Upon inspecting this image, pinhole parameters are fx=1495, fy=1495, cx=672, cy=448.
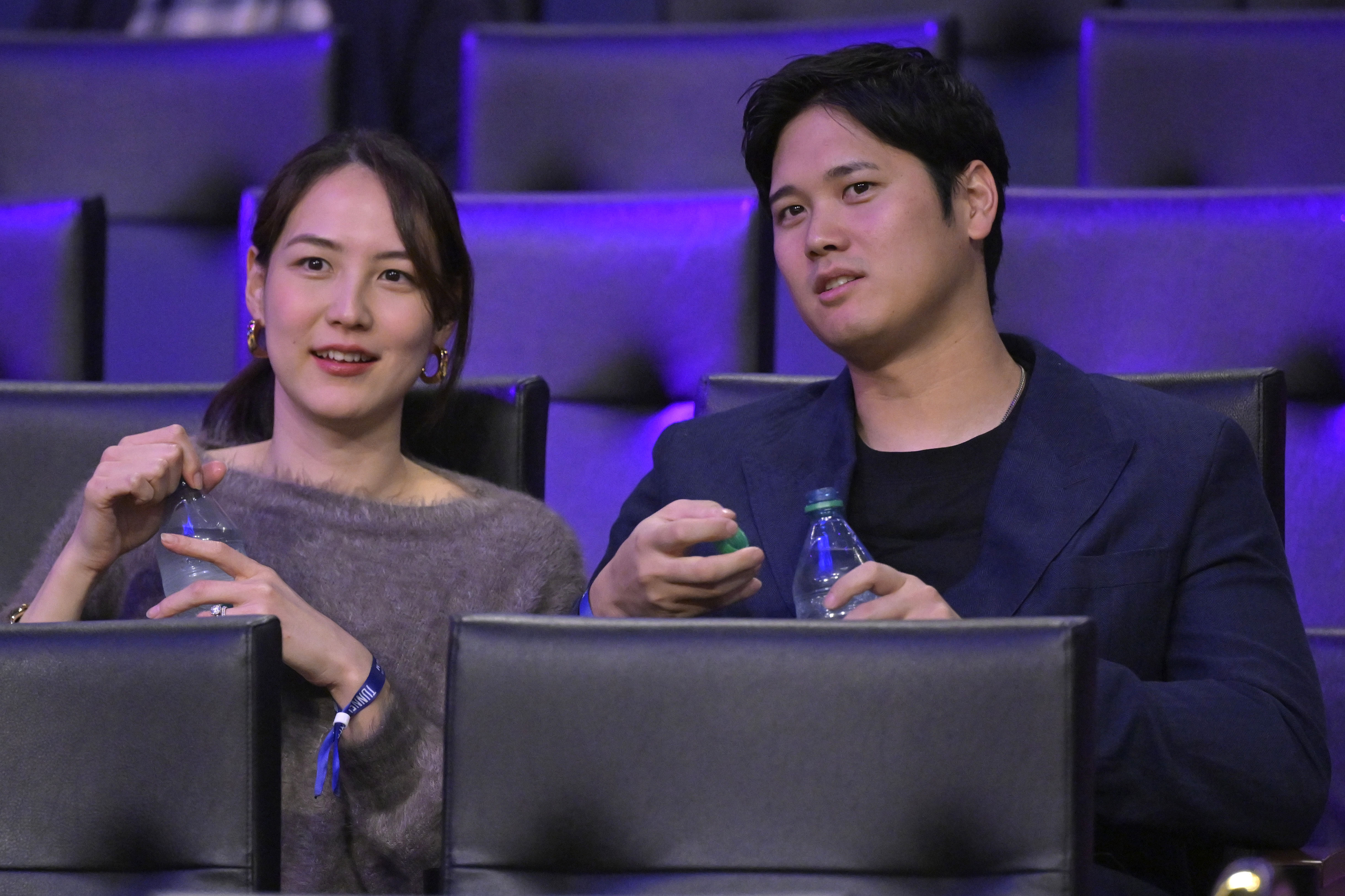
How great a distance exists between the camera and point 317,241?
0.93 meters

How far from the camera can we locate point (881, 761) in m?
0.50

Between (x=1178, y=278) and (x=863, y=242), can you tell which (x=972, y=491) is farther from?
(x=1178, y=278)

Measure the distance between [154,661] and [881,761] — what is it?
26 centimetres

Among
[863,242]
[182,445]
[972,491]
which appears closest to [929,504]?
[972,491]

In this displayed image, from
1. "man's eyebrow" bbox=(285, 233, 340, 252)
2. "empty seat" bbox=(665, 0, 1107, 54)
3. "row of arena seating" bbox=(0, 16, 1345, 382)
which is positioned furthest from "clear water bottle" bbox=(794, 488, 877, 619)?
"empty seat" bbox=(665, 0, 1107, 54)

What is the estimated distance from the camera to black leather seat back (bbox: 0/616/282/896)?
1.77 feet

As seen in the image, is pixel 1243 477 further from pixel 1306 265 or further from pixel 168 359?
pixel 168 359

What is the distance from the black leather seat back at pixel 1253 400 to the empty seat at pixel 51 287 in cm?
79

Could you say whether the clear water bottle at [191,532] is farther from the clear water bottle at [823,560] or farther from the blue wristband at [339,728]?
the clear water bottle at [823,560]

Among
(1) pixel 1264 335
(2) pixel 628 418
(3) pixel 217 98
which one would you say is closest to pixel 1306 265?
(1) pixel 1264 335

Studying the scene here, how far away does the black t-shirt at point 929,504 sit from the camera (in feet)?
2.77

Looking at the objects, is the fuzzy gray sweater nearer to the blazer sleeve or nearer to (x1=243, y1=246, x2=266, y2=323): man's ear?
(x1=243, y1=246, x2=266, y2=323): man's ear

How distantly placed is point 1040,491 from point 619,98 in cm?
70

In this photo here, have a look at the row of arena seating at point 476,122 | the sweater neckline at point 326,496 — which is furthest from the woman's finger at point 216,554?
the row of arena seating at point 476,122
